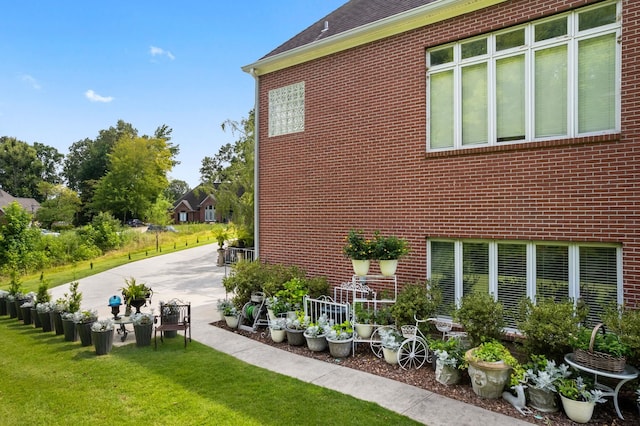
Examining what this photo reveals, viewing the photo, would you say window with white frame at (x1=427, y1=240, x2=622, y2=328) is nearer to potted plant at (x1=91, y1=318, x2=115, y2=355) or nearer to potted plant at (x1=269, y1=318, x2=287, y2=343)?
potted plant at (x1=269, y1=318, x2=287, y2=343)

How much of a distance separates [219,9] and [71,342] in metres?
14.4

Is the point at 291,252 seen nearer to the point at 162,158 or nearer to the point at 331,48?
the point at 331,48

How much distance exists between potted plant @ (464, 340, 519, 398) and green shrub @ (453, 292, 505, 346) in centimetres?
36

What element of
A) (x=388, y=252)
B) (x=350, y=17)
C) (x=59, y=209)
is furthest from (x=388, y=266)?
(x=59, y=209)

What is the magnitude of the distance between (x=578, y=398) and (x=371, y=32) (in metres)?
6.83

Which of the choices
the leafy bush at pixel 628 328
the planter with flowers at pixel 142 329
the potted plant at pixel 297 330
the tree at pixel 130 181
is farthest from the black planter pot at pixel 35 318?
the tree at pixel 130 181

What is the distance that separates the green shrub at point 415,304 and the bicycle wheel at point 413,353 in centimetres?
36

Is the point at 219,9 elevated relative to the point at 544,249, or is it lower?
elevated

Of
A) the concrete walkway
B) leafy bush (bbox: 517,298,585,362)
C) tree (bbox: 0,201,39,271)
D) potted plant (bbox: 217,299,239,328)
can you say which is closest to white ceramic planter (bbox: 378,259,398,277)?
the concrete walkway

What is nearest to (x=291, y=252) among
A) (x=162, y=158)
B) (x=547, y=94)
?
(x=547, y=94)

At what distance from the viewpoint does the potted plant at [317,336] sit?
638 cm

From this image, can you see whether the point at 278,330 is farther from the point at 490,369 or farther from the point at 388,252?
the point at 490,369

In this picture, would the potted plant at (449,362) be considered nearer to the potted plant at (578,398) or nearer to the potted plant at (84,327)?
the potted plant at (578,398)

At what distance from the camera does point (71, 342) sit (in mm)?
7184
